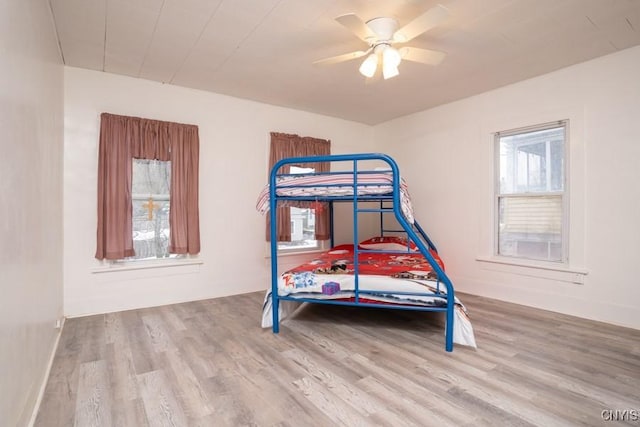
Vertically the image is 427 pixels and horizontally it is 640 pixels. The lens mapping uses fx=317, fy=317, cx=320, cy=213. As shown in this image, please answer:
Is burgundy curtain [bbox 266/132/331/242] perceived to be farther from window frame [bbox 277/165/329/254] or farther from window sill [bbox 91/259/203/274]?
window sill [bbox 91/259/203/274]

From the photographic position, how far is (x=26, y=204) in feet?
5.15

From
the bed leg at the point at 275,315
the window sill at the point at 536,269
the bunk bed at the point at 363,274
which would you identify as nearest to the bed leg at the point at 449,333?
the bunk bed at the point at 363,274

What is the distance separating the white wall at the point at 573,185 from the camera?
9.09 ft

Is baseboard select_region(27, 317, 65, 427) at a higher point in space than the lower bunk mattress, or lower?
lower

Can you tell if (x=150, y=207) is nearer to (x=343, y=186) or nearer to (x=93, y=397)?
(x=93, y=397)

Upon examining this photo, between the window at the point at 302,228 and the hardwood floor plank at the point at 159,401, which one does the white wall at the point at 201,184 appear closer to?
the window at the point at 302,228

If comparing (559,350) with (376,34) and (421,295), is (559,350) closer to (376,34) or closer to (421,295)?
(421,295)

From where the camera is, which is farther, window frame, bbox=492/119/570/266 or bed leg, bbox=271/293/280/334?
window frame, bbox=492/119/570/266

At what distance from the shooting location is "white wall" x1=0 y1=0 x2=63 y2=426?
1231mm

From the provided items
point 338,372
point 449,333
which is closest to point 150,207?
point 338,372

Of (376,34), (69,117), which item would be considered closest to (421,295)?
(376,34)

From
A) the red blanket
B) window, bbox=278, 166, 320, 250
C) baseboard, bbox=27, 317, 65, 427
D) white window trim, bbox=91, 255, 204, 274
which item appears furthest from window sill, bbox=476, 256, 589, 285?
baseboard, bbox=27, 317, 65, 427

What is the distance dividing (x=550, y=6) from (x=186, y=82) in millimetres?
3297

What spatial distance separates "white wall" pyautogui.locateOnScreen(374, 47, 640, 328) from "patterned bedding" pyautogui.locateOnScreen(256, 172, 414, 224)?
179 cm
